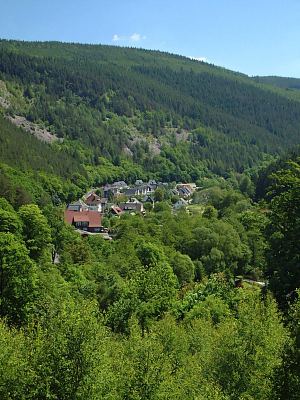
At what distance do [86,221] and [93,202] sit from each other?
27471 mm

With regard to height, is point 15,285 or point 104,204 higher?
point 15,285

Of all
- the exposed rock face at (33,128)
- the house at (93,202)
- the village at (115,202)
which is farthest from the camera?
the exposed rock face at (33,128)

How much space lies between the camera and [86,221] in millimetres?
78312

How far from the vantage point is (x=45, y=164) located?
99.2m

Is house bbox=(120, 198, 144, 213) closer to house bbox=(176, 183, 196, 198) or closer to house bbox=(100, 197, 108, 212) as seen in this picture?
house bbox=(100, 197, 108, 212)

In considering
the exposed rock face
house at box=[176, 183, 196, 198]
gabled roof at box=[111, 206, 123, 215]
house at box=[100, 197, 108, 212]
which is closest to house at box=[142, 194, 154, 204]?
house at box=[100, 197, 108, 212]

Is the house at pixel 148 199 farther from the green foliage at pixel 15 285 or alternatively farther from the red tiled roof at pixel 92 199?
the green foliage at pixel 15 285

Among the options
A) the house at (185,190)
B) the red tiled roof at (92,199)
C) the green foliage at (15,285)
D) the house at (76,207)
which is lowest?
the house at (185,190)

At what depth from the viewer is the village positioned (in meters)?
78.7

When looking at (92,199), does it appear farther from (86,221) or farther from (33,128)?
(33,128)

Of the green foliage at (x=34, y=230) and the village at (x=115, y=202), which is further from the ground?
the green foliage at (x=34, y=230)

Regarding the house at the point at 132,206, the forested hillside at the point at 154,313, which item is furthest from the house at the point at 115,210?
the forested hillside at the point at 154,313

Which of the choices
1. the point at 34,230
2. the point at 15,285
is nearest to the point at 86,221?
the point at 34,230

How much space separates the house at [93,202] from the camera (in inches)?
3890
